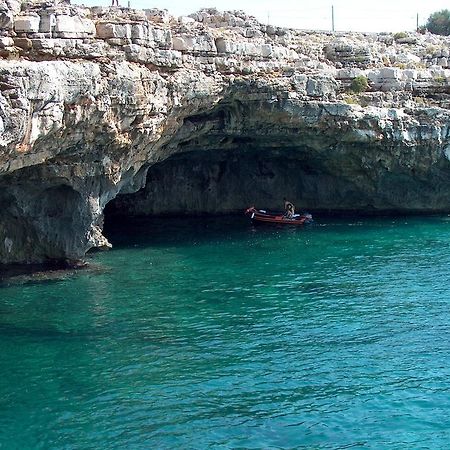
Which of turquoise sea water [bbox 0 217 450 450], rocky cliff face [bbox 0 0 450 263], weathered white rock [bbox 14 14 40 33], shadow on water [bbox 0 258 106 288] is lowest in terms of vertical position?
turquoise sea water [bbox 0 217 450 450]

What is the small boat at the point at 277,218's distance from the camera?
1856 inches

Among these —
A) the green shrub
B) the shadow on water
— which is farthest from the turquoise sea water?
the green shrub

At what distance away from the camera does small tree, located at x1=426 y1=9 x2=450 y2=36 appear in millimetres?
89250

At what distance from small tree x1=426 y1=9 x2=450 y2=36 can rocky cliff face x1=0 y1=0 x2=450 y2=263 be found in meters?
32.1

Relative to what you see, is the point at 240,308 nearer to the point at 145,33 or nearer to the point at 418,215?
the point at 145,33

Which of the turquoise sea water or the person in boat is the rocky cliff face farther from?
the turquoise sea water

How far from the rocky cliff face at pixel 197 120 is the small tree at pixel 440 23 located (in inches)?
1263

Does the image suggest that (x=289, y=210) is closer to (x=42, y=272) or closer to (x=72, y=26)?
(x=42, y=272)

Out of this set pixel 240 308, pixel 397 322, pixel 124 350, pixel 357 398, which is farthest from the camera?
pixel 240 308

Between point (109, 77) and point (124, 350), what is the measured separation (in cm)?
1060

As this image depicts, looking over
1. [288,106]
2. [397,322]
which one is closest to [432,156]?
[288,106]

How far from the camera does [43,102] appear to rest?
2491 cm

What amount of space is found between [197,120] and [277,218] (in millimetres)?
9906

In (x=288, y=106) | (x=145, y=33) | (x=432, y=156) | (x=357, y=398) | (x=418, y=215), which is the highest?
(x=145, y=33)
